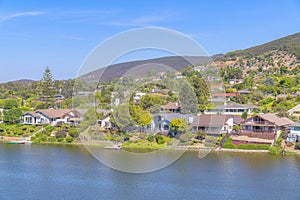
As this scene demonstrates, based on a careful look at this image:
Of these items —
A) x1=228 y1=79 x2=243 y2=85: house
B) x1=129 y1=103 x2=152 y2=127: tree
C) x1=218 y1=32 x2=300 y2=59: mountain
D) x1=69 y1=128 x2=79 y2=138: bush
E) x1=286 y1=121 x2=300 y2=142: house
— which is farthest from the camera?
x1=218 y1=32 x2=300 y2=59: mountain

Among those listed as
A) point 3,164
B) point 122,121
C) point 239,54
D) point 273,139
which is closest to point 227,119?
point 273,139

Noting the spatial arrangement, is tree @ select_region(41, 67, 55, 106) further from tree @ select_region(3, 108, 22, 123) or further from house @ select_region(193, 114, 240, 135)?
house @ select_region(193, 114, 240, 135)

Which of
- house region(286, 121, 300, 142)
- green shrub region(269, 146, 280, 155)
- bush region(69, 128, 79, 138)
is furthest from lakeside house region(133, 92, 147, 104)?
house region(286, 121, 300, 142)

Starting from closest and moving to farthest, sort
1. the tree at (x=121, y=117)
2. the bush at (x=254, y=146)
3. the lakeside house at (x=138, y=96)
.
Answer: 1. the tree at (x=121, y=117)
2. the bush at (x=254, y=146)
3. the lakeside house at (x=138, y=96)

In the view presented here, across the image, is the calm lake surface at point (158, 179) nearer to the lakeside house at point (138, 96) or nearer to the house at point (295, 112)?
the lakeside house at point (138, 96)

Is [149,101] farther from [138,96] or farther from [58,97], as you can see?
[58,97]

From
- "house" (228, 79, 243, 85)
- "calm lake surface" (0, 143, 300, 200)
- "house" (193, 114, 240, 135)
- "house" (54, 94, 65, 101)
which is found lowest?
"calm lake surface" (0, 143, 300, 200)

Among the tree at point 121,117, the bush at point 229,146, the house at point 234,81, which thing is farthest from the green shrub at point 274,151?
the house at point 234,81
